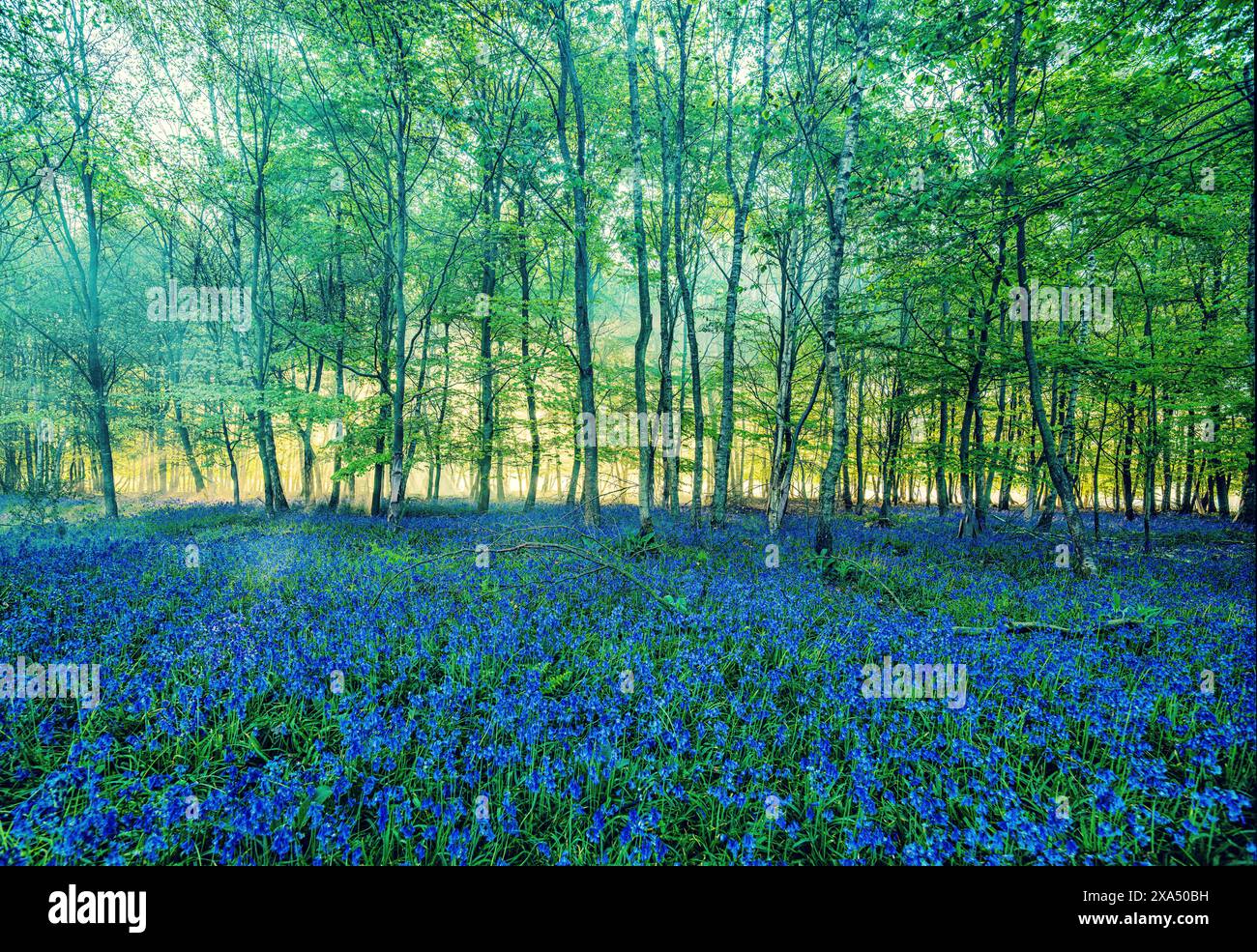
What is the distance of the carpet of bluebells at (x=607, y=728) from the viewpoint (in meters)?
1.90

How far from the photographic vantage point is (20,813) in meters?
1.86

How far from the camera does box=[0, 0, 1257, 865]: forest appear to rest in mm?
2102

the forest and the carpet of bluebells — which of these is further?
the forest

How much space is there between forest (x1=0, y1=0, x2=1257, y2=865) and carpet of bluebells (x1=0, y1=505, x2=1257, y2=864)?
0.03 m

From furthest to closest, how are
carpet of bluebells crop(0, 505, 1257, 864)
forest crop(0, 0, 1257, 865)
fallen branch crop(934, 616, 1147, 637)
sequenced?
fallen branch crop(934, 616, 1147, 637) → forest crop(0, 0, 1257, 865) → carpet of bluebells crop(0, 505, 1257, 864)

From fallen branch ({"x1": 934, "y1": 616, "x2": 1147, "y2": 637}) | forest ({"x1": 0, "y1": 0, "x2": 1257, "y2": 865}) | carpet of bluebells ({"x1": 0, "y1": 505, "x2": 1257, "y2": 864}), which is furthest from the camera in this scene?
fallen branch ({"x1": 934, "y1": 616, "x2": 1147, "y2": 637})

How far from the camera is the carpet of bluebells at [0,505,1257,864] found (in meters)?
1.90

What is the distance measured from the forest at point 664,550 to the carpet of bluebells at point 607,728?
0.11 ft

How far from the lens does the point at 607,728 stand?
249cm

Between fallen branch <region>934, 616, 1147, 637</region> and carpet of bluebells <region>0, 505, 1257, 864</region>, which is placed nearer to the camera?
carpet of bluebells <region>0, 505, 1257, 864</region>

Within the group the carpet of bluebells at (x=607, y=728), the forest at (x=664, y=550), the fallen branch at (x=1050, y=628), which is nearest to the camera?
the carpet of bluebells at (x=607, y=728)
